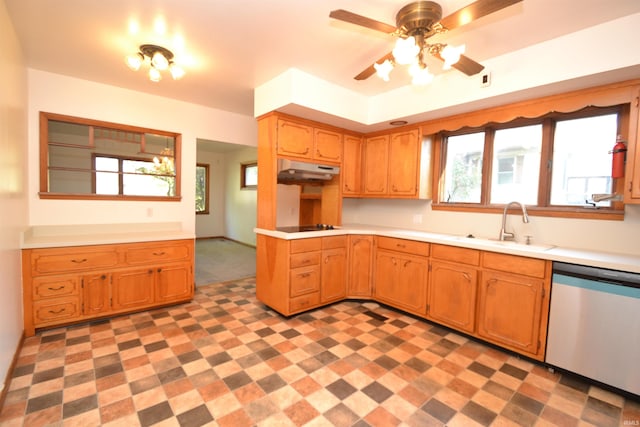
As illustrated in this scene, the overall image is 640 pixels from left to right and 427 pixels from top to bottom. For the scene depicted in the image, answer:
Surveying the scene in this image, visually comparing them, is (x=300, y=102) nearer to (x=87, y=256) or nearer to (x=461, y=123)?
(x=461, y=123)

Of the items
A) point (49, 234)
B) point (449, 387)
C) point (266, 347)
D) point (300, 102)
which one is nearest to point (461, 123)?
point (300, 102)

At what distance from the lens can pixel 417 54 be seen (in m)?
1.68

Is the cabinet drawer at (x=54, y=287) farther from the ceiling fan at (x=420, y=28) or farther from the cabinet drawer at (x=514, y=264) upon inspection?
the cabinet drawer at (x=514, y=264)

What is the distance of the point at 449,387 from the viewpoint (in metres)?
2.00

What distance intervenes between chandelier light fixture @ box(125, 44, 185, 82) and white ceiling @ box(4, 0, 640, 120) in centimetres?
5

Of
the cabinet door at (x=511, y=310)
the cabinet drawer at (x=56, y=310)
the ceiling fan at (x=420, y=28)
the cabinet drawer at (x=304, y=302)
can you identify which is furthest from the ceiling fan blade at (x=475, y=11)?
the cabinet drawer at (x=56, y=310)

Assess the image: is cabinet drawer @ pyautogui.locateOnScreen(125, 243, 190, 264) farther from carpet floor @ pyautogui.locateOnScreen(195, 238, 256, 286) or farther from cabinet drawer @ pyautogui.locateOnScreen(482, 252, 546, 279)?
cabinet drawer @ pyautogui.locateOnScreen(482, 252, 546, 279)

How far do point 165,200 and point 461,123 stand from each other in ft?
11.9

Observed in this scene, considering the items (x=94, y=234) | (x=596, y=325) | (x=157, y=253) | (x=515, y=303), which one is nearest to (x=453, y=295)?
(x=515, y=303)

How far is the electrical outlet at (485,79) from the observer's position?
8.16 ft

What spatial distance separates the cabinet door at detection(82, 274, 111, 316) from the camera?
2.77m

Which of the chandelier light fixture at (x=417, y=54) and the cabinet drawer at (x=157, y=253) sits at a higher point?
the chandelier light fixture at (x=417, y=54)

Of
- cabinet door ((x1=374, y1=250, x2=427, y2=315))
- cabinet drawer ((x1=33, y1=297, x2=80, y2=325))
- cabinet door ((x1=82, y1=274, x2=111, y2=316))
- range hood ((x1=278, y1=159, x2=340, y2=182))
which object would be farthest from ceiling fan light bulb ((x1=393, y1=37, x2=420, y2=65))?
cabinet drawer ((x1=33, y1=297, x2=80, y2=325))

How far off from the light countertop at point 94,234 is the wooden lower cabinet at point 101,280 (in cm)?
5
